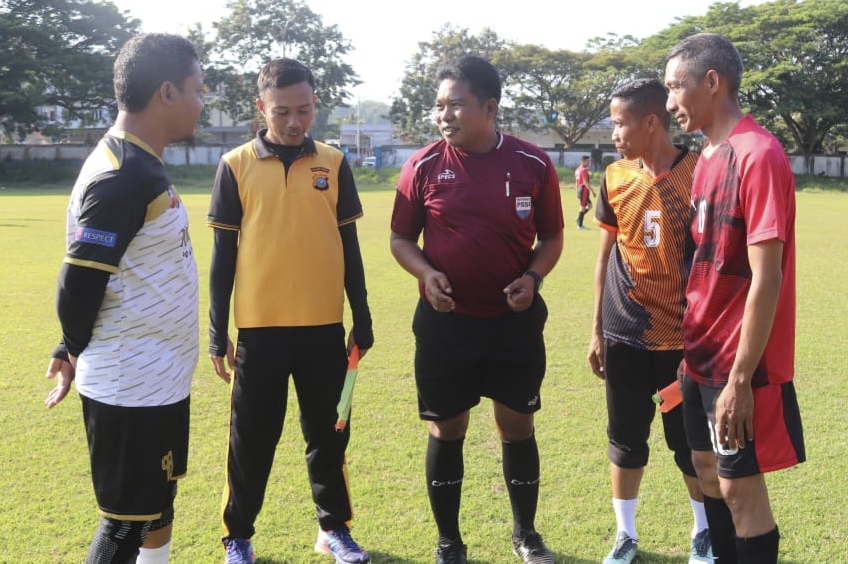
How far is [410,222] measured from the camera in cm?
361

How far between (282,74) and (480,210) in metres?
1.07

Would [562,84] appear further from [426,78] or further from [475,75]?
[475,75]

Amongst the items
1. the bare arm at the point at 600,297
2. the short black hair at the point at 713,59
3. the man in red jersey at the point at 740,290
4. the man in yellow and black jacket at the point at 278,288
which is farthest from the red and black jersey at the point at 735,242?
the man in yellow and black jacket at the point at 278,288

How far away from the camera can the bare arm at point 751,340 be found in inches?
95.5

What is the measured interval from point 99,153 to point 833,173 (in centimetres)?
5071

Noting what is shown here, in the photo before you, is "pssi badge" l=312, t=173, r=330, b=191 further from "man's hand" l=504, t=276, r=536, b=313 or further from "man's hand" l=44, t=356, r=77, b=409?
"man's hand" l=44, t=356, r=77, b=409

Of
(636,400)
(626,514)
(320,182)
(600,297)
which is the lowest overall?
(626,514)

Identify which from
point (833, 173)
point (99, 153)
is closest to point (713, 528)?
point (99, 153)

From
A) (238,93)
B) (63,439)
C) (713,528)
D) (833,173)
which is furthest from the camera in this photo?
(238,93)

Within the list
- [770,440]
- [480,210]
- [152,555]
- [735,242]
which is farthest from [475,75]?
[152,555]

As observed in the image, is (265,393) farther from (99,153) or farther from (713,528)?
(713,528)

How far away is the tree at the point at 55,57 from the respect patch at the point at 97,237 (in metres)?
44.7

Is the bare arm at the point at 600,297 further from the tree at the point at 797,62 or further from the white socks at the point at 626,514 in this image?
the tree at the point at 797,62

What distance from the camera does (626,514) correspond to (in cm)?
363
